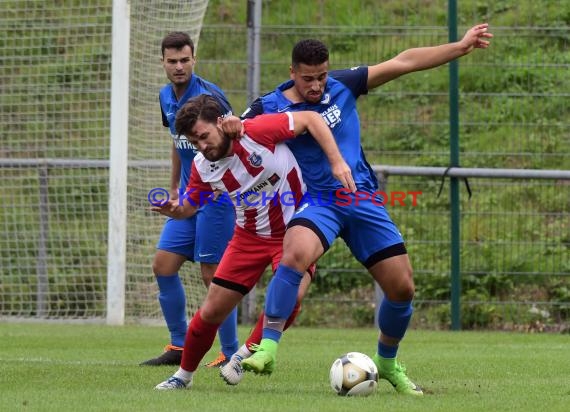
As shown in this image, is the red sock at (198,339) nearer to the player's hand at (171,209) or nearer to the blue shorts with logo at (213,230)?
the player's hand at (171,209)

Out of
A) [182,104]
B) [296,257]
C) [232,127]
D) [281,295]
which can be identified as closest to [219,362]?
[182,104]

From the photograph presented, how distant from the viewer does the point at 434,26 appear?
12422mm

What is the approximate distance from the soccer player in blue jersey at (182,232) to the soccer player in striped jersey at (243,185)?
157 centimetres

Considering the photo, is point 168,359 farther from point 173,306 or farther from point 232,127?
point 232,127

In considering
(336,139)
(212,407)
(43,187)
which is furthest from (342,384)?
(43,187)

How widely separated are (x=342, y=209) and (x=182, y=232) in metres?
2.18

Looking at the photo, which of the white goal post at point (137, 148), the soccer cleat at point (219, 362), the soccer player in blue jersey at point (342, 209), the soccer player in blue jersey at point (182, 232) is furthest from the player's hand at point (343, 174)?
the white goal post at point (137, 148)

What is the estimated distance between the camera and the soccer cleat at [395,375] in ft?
21.4

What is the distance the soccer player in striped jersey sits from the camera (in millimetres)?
6258

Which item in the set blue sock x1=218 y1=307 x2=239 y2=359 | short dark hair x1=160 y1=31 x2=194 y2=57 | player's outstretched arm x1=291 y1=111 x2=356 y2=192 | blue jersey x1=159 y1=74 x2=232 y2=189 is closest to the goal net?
blue jersey x1=159 y1=74 x2=232 y2=189

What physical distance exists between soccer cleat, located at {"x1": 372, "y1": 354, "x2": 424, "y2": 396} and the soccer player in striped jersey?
844 mm

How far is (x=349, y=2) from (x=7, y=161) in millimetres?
4207

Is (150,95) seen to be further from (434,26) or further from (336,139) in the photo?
(336,139)

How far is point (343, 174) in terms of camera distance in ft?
20.1
